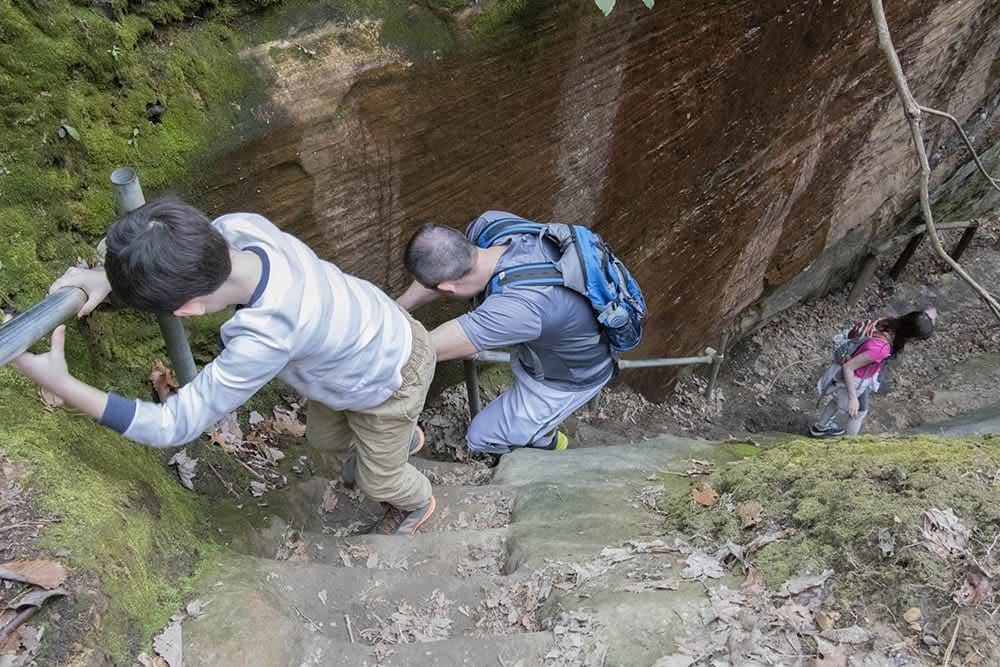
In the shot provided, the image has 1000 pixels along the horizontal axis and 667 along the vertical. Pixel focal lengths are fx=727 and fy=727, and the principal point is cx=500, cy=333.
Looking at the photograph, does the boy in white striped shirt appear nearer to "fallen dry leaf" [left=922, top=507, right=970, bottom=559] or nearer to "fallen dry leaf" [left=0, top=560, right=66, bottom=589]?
"fallen dry leaf" [left=0, top=560, right=66, bottom=589]

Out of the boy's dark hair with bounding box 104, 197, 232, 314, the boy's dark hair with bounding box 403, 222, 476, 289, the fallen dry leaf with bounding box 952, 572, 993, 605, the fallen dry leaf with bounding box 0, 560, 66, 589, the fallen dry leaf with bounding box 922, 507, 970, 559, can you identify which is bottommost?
the fallen dry leaf with bounding box 952, 572, 993, 605

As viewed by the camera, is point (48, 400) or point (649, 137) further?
point (649, 137)

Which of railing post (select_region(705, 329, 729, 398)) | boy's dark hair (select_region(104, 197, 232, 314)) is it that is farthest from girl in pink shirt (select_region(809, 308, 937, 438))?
boy's dark hair (select_region(104, 197, 232, 314))

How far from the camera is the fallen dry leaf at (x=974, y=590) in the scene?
7.05ft

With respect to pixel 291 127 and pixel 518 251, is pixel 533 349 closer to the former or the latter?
pixel 518 251

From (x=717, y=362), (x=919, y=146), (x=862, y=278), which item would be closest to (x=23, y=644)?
(x=919, y=146)

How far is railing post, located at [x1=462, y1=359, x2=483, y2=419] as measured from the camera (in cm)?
482

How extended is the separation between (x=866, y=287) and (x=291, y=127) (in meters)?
9.71

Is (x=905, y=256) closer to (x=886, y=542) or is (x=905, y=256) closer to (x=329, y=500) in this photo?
(x=886, y=542)

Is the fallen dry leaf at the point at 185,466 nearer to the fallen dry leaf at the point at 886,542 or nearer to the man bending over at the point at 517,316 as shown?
the man bending over at the point at 517,316

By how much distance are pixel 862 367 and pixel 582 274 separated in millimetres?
3999

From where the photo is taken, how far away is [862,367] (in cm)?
636

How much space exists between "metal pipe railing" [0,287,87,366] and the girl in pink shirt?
5772 mm

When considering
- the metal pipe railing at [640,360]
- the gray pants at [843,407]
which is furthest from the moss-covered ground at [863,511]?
the gray pants at [843,407]
